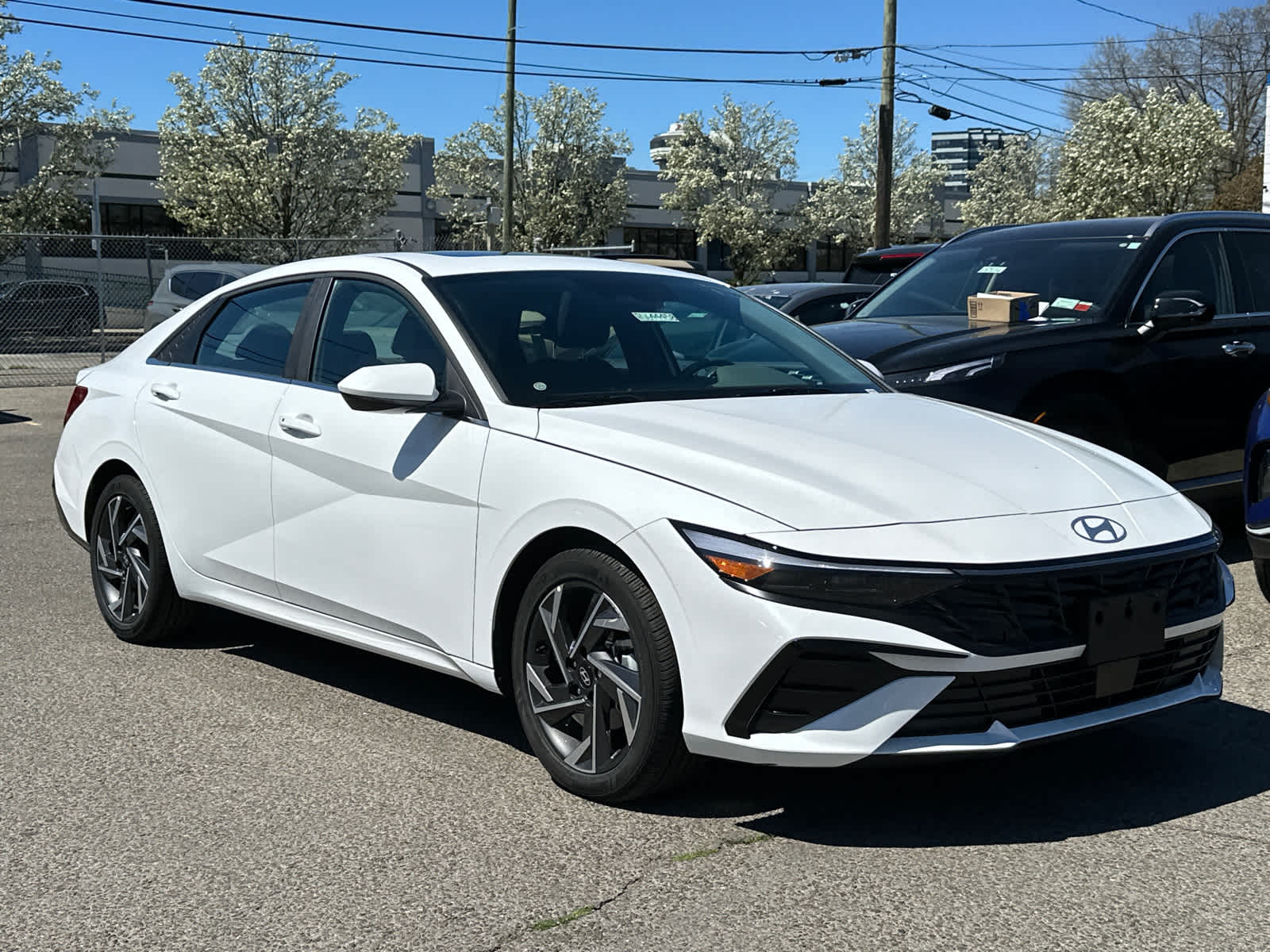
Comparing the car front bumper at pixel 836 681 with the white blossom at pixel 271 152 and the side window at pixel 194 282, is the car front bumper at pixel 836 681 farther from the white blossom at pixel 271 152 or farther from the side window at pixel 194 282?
the white blossom at pixel 271 152

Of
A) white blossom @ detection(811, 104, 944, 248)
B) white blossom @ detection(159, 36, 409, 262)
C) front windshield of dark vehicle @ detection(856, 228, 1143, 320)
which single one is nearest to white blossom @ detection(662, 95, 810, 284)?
white blossom @ detection(811, 104, 944, 248)

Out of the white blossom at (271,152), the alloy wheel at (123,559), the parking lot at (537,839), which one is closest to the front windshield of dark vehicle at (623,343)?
the parking lot at (537,839)

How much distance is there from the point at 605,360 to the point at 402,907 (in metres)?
1.99

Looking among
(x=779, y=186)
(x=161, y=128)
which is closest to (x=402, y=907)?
(x=161, y=128)

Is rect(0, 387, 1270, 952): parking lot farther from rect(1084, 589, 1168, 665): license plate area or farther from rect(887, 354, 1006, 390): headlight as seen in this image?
rect(887, 354, 1006, 390): headlight

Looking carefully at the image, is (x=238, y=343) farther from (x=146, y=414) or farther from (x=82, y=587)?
(x=82, y=587)

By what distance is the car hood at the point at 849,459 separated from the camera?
145 inches

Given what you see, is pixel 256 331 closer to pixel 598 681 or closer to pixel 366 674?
pixel 366 674

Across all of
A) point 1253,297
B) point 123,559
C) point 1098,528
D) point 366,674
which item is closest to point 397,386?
point 366,674

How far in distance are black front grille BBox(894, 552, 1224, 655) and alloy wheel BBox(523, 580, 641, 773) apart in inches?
30.4

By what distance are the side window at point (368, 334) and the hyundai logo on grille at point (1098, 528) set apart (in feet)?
6.64

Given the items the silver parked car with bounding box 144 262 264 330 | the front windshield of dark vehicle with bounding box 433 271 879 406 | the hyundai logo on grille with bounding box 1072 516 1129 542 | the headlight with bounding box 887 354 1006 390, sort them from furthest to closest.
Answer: the silver parked car with bounding box 144 262 264 330 → the headlight with bounding box 887 354 1006 390 → the front windshield of dark vehicle with bounding box 433 271 879 406 → the hyundai logo on grille with bounding box 1072 516 1129 542

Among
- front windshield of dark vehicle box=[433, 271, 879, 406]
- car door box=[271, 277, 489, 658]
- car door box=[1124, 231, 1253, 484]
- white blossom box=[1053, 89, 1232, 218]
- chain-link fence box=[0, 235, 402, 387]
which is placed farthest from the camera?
white blossom box=[1053, 89, 1232, 218]

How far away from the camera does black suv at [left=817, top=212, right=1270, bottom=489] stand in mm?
6992
